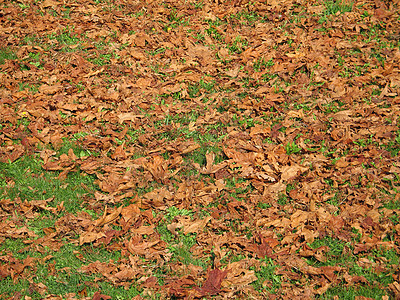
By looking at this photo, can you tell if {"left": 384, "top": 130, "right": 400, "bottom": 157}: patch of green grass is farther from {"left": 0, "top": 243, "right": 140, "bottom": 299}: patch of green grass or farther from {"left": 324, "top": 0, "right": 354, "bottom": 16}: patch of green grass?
{"left": 0, "top": 243, "right": 140, "bottom": 299}: patch of green grass

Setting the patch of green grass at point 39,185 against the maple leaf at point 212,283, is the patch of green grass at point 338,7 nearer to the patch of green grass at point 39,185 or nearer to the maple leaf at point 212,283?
the patch of green grass at point 39,185

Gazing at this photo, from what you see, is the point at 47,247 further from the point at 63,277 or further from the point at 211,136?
the point at 211,136

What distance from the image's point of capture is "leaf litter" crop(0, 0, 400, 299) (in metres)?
4.21

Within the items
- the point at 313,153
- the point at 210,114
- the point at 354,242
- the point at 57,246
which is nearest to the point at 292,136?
the point at 313,153

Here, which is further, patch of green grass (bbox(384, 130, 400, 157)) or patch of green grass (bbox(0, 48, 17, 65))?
patch of green grass (bbox(0, 48, 17, 65))

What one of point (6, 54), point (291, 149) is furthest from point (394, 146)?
point (6, 54)

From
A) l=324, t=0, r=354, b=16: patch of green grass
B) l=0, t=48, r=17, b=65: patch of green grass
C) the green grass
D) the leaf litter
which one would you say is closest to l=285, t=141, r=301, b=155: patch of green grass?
the leaf litter

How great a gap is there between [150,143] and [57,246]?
5.40 ft

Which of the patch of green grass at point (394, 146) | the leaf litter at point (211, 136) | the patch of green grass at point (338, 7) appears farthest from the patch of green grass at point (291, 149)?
the patch of green grass at point (338, 7)

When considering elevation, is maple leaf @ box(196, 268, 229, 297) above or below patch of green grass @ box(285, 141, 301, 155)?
below

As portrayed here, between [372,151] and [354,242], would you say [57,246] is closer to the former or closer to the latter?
[354,242]

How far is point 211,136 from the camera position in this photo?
5.42m

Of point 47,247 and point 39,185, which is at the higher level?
point 39,185

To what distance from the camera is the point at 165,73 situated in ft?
20.4
